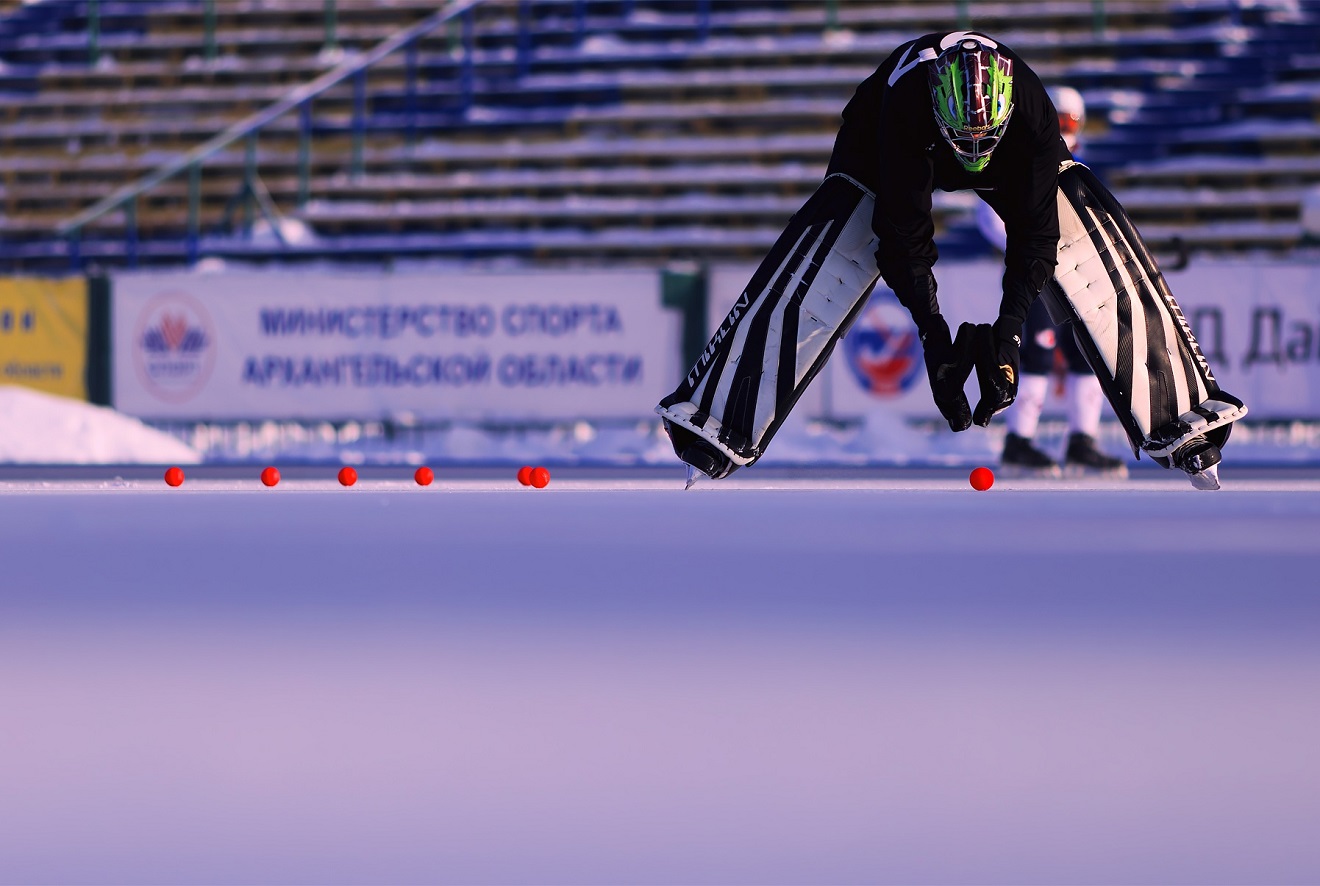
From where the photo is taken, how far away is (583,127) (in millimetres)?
20406

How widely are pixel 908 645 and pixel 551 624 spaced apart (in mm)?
940

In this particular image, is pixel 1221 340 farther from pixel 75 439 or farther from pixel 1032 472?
pixel 75 439

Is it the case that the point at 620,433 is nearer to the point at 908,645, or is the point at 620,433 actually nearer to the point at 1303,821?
the point at 908,645

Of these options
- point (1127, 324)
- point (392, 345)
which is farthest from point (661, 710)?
point (392, 345)

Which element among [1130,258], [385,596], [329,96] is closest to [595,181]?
[329,96]

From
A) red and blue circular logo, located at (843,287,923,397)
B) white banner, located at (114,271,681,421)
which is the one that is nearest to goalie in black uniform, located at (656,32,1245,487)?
red and blue circular logo, located at (843,287,923,397)

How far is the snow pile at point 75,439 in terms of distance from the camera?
1309cm

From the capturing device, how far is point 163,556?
20.9 ft

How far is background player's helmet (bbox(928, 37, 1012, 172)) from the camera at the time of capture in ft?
18.6

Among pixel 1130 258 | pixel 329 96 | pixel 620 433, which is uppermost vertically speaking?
pixel 329 96

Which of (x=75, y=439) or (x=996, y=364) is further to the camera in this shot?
(x=75, y=439)

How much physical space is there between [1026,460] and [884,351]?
413 centimetres

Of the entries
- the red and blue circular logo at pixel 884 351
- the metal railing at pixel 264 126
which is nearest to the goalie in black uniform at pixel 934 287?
the red and blue circular logo at pixel 884 351

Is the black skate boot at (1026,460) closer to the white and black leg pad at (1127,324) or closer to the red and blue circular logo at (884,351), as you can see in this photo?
the white and black leg pad at (1127,324)
